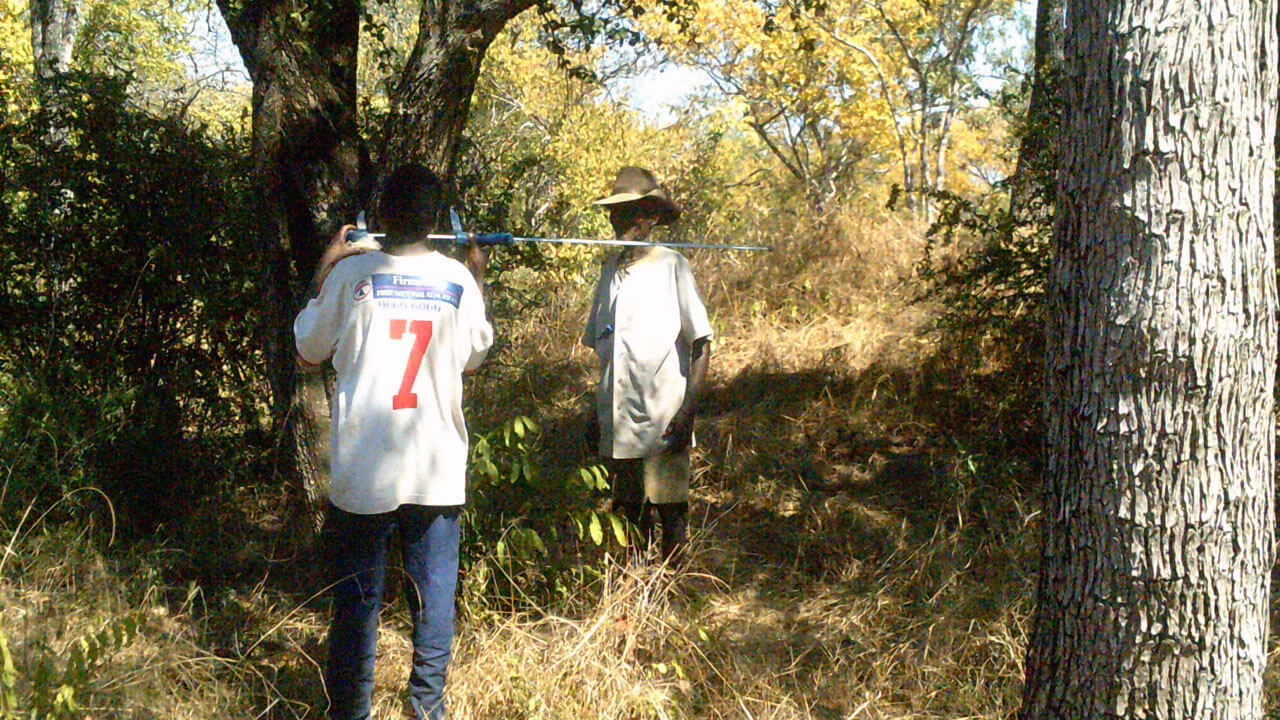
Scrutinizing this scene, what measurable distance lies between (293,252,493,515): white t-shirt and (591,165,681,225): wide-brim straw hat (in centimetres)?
136

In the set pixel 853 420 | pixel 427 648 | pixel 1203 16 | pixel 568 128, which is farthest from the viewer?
pixel 568 128

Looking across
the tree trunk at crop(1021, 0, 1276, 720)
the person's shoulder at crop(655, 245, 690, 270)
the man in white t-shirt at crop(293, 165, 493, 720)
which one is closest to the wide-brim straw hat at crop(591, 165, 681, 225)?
the person's shoulder at crop(655, 245, 690, 270)

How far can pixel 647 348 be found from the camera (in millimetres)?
4426

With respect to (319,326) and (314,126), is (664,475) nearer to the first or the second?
(319,326)

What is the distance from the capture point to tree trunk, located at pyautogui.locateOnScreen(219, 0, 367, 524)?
444 cm

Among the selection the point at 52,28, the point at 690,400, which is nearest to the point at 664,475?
the point at 690,400

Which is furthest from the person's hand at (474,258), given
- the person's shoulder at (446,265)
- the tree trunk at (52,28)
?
the tree trunk at (52,28)

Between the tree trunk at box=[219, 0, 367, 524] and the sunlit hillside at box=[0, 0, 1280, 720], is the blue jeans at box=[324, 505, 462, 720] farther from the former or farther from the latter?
the tree trunk at box=[219, 0, 367, 524]

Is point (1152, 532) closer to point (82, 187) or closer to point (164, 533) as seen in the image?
point (164, 533)

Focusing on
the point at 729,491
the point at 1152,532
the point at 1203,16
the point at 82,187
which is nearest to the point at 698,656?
the point at 1152,532

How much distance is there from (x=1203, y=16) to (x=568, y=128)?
9.88 m

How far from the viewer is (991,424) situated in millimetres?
6324

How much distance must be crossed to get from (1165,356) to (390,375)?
2112mm

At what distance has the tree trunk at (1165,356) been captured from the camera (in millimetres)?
2754
